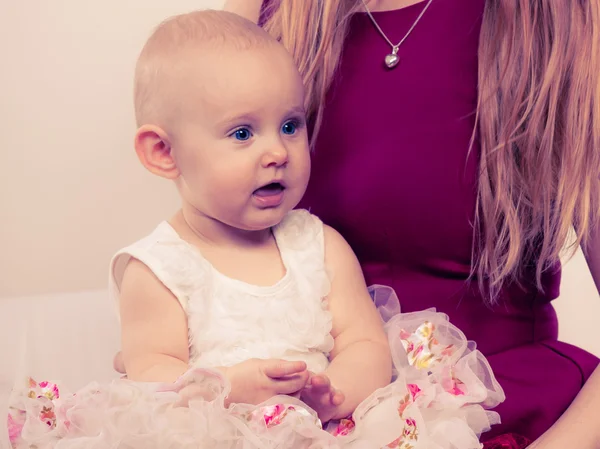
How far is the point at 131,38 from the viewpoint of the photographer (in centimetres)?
189

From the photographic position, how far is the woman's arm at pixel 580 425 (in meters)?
1.20

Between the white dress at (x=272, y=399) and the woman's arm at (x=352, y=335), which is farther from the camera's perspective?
the woman's arm at (x=352, y=335)

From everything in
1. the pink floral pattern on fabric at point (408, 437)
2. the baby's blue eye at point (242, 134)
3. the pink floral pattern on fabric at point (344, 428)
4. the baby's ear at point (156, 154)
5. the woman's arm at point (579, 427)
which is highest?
the baby's blue eye at point (242, 134)

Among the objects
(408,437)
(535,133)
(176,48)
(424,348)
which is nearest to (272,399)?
(408,437)

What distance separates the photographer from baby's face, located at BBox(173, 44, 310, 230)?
1.13 meters

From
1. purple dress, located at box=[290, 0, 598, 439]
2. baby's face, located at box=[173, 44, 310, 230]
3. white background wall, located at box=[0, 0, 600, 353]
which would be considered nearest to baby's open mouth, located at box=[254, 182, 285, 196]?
baby's face, located at box=[173, 44, 310, 230]

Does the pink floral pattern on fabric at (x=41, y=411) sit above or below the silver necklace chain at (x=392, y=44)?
below

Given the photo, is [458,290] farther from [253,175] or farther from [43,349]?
[43,349]

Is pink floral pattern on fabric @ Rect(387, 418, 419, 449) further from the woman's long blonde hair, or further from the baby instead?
the woman's long blonde hair

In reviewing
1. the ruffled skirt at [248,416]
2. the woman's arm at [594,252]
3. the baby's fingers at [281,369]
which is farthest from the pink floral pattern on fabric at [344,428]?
the woman's arm at [594,252]

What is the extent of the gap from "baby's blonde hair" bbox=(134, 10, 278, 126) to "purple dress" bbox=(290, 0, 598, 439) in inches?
10.1

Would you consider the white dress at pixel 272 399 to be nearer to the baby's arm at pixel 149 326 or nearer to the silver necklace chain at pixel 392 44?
the baby's arm at pixel 149 326

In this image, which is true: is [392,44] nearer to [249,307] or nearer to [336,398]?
[249,307]

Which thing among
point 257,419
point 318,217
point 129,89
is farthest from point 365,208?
point 129,89
